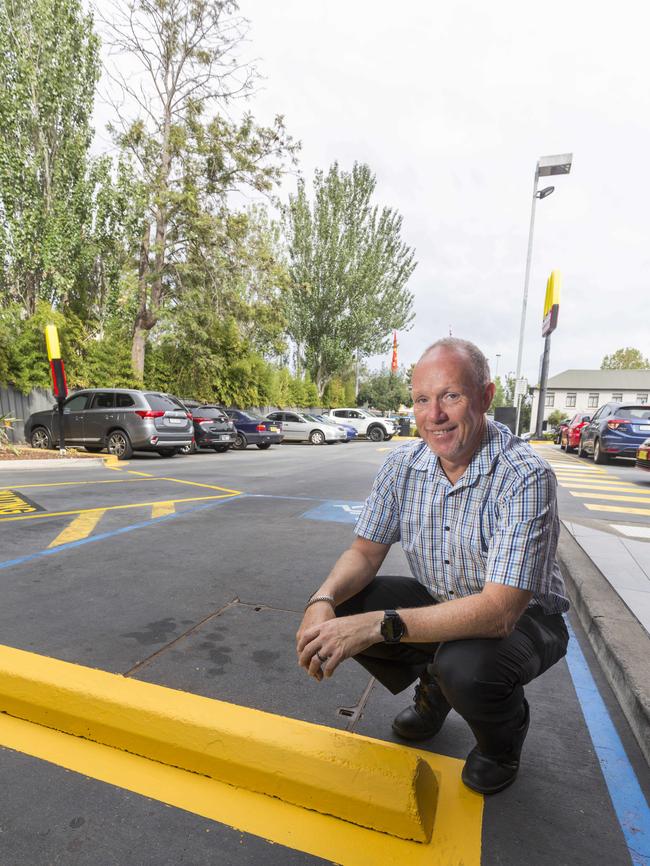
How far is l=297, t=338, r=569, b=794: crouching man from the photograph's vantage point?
1682 mm

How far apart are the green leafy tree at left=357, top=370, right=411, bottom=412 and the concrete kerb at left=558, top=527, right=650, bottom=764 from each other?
196 feet

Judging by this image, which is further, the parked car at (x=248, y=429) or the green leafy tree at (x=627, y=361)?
the green leafy tree at (x=627, y=361)

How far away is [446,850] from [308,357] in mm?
35197

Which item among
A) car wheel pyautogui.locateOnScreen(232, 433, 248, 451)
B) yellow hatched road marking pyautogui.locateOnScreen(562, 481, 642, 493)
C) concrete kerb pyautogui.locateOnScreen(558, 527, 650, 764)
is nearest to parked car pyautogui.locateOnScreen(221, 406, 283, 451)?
car wheel pyautogui.locateOnScreen(232, 433, 248, 451)

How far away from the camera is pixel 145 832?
1.56 meters

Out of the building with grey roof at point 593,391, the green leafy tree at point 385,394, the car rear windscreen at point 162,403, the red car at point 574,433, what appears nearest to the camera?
the car rear windscreen at point 162,403

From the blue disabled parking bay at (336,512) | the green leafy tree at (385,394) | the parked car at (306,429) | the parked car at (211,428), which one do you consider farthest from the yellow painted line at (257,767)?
the green leafy tree at (385,394)

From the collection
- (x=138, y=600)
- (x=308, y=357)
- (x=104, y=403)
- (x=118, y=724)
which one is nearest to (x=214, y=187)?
(x=104, y=403)

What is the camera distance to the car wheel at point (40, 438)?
1385 cm

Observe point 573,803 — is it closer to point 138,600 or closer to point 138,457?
point 138,600

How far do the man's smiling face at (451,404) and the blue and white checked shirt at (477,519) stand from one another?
70 mm

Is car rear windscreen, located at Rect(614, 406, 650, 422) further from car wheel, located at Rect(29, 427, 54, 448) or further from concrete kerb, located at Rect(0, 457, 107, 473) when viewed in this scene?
car wheel, located at Rect(29, 427, 54, 448)

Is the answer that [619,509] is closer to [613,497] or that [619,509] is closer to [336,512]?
[613,497]

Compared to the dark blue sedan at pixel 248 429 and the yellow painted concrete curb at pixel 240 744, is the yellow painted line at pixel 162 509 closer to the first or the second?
the yellow painted concrete curb at pixel 240 744
